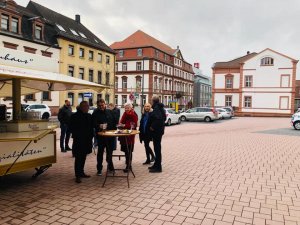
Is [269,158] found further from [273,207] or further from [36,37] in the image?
[36,37]

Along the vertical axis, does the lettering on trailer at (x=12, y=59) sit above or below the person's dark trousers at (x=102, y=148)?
above

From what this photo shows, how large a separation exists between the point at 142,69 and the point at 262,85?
79.3ft

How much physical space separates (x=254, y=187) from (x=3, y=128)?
18.1 ft

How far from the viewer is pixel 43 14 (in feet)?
119

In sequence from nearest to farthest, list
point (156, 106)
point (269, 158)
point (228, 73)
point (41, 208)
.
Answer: point (41, 208) → point (156, 106) → point (269, 158) → point (228, 73)

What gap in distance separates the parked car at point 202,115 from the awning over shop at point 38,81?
21.3 m

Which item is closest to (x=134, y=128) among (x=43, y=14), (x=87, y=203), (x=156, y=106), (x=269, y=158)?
(x=156, y=106)

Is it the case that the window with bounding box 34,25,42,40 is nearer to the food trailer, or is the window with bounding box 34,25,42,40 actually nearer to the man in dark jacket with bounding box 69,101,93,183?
the food trailer

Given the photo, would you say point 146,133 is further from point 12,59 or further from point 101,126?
point 12,59

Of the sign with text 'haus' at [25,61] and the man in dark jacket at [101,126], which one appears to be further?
the man in dark jacket at [101,126]

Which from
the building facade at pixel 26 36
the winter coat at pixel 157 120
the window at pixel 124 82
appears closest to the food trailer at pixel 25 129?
the winter coat at pixel 157 120

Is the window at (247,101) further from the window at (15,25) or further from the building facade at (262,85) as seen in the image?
the window at (15,25)

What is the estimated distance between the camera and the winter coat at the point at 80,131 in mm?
6574

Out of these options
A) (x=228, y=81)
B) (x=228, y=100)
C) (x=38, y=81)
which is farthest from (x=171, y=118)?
(x=228, y=81)
